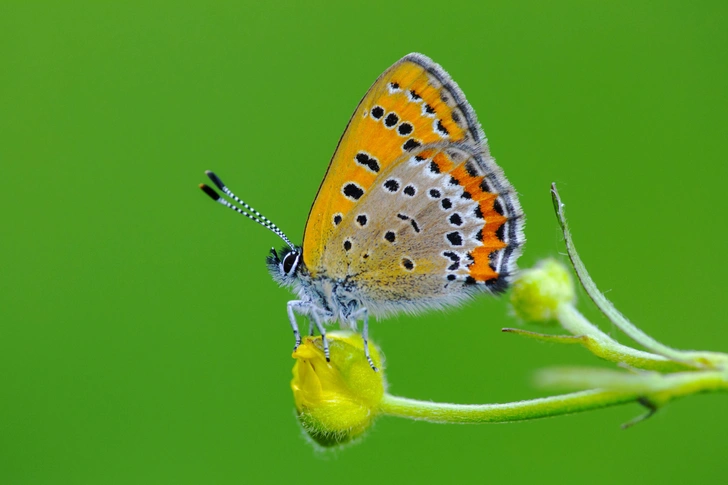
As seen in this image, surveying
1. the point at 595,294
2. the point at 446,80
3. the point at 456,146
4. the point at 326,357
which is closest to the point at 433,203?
the point at 456,146

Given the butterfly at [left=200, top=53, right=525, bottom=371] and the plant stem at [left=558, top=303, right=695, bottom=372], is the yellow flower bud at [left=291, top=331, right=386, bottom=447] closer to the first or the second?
the butterfly at [left=200, top=53, right=525, bottom=371]

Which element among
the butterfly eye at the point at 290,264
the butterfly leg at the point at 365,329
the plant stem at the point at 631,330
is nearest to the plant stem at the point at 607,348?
the plant stem at the point at 631,330

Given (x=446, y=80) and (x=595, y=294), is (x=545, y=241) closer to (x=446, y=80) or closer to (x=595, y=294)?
(x=446, y=80)

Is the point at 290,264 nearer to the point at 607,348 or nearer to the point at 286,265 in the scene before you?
the point at 286,265

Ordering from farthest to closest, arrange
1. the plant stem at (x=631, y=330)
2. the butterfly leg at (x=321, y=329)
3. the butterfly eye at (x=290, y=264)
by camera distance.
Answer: the butterfly eye at (x=290, y=264)
the butterfly leg at (x=321, y=329)
the plant stem at (x=631, y=330)

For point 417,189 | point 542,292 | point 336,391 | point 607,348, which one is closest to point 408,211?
point 417,189

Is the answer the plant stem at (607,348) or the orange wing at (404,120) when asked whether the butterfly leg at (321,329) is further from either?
the plant stem at (607,348)
